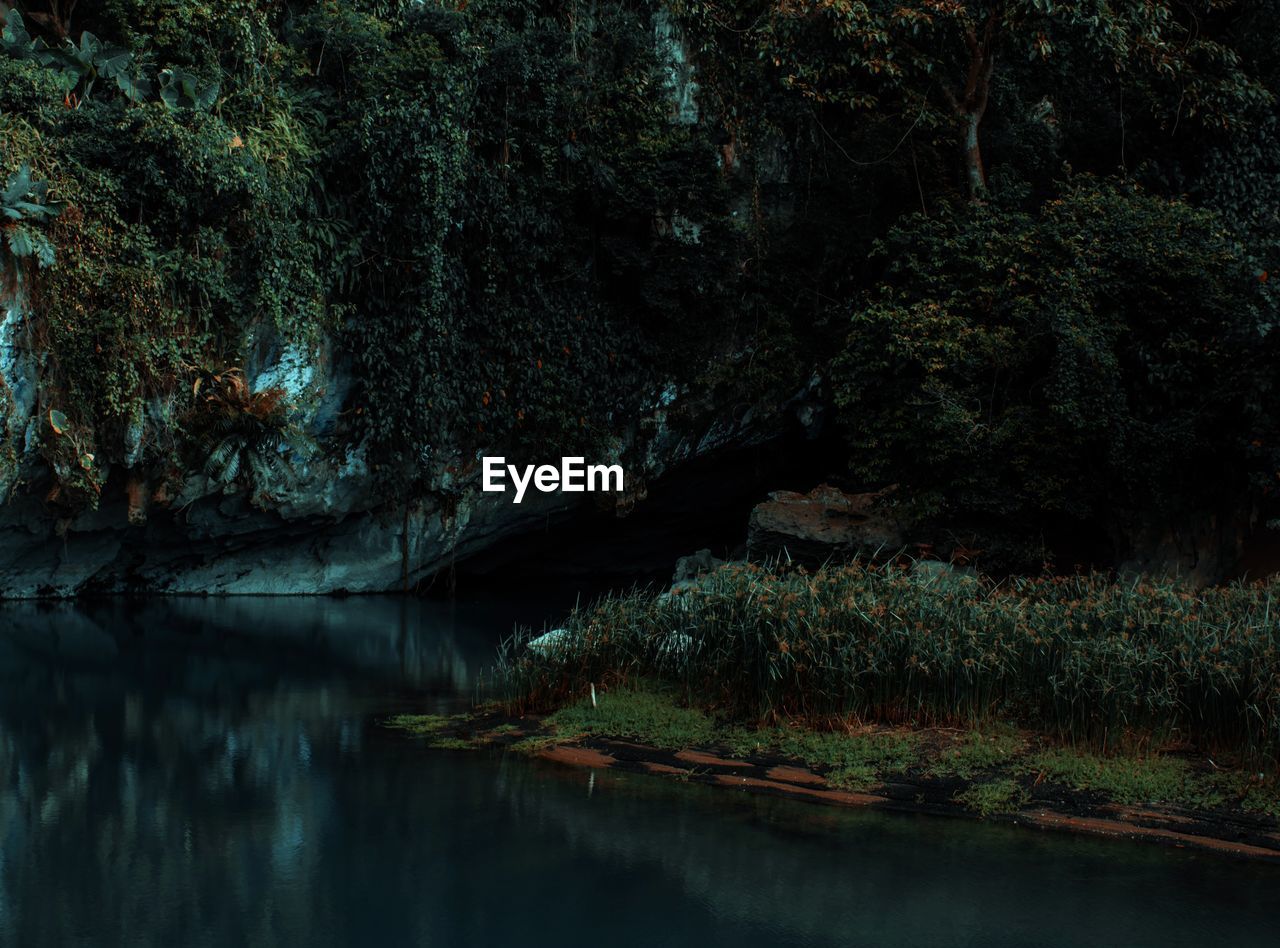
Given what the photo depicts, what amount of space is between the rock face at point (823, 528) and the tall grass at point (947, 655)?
526 cm

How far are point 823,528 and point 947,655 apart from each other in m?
7.11

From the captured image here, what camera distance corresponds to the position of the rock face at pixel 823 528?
47.8 feet

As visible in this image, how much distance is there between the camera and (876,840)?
6230 mm

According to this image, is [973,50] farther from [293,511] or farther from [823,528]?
[293,511]

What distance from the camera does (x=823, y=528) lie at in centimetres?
1477

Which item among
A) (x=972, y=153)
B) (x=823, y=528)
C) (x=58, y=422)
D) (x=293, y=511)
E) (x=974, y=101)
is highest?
(x=974, y=101)

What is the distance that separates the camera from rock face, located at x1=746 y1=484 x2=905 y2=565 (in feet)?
47.8

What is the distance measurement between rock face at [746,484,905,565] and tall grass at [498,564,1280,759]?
5.26 metres

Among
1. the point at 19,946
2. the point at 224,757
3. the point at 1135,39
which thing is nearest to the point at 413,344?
the point at 224,757

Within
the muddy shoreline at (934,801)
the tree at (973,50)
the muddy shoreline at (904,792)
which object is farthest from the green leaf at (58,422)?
the tree at (973,50)

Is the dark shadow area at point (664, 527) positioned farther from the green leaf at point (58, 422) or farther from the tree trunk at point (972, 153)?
the green leaf at point (58, 422)

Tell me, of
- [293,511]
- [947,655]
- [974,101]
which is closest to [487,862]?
[947,655]

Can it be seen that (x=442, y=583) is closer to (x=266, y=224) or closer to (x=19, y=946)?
(x=266, y=224)

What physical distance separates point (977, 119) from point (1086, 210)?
7.22ft
